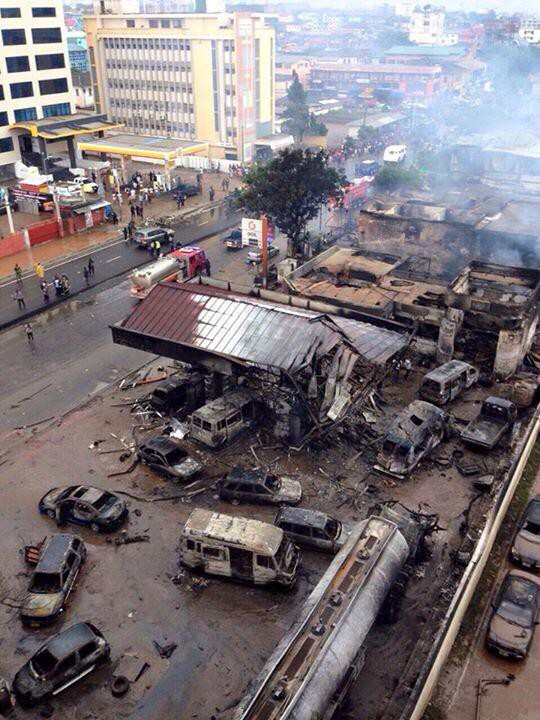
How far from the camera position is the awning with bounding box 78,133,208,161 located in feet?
189

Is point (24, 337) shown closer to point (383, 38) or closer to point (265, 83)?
point (265, 83)

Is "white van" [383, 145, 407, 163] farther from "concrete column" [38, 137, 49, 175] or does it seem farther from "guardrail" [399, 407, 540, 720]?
"guardrail" [399, 407, 540, 720]

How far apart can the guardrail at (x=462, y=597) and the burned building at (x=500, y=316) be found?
6.22 meters

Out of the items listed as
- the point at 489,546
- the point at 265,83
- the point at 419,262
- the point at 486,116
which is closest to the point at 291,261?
the point at 419,262

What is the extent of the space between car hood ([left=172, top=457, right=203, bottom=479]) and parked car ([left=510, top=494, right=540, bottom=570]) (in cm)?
1042

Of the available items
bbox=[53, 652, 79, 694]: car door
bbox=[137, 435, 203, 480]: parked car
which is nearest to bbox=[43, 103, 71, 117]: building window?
bbox=[137, 435, 203, 480]: parked car

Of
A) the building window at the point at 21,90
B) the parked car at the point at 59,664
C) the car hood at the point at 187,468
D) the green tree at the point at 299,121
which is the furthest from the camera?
the green tree at the point at 299,121

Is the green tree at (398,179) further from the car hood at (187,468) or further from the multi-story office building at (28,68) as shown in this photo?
the car hood at (187,468)

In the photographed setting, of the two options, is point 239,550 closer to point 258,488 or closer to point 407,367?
point 258,488

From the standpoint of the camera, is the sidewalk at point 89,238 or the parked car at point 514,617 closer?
the parked car at point 514,617

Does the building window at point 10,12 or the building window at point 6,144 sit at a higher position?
the building window at point 10,12

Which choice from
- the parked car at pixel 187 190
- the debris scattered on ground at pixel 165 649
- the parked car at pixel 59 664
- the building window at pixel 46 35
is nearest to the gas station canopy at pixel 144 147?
the parked car at pixel 187 190

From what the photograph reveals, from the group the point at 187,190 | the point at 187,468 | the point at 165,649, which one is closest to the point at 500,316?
the point at 187,468

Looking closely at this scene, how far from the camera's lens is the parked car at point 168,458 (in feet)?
73.1
